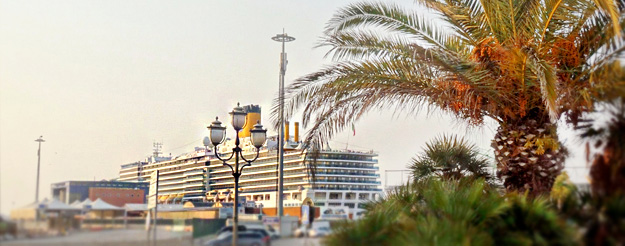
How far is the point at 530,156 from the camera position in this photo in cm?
1138

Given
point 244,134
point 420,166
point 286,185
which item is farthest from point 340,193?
point 420,166

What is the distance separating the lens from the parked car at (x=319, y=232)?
28.2ft

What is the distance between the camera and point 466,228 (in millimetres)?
7340

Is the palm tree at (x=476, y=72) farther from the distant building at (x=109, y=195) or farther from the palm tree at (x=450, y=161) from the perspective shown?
the distant building at (x=109, y=195)

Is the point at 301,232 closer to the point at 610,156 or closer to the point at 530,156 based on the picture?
the point at 610,156

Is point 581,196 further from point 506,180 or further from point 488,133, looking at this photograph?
point 488,133

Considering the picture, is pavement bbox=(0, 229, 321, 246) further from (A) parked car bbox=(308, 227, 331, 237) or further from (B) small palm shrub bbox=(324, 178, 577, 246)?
(B) small palm shrub bbox=(324, 178, 577, 246)

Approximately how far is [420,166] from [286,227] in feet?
15.7

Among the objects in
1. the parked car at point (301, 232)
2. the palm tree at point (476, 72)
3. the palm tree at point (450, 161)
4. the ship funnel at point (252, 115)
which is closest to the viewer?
the parked car at point (301, 232)

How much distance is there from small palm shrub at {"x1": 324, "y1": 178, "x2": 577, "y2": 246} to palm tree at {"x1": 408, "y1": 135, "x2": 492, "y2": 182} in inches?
166

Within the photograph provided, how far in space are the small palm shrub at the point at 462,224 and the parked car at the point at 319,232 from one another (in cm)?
48

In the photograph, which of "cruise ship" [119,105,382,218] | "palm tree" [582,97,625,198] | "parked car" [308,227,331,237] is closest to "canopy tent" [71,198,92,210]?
"parked car" [308,227,331,237]

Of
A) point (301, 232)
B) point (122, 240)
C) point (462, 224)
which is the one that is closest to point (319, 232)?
point (301, 232)

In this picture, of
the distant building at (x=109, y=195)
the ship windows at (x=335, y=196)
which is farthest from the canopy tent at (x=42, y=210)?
the ship windows at (x=335, y=196)
